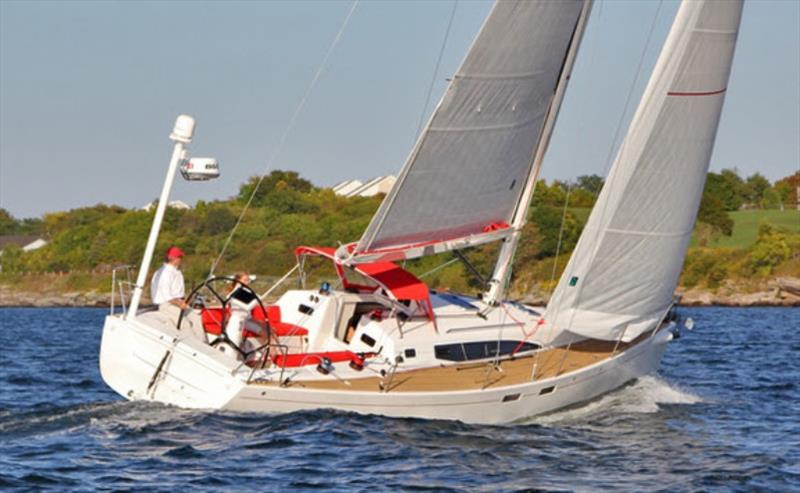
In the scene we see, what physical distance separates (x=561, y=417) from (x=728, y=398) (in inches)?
166

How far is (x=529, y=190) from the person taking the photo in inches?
819

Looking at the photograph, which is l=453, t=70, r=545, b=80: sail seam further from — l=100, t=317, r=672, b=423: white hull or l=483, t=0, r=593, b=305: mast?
l=100, t=317, r=672, b=423: white hull

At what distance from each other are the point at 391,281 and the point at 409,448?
4131 mm

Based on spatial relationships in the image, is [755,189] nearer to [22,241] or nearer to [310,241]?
[310,241]

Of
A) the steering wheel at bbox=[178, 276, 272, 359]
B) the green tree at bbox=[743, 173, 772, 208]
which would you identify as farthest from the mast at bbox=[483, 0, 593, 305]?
the green tree at bbox=[743, 173, 772, 208]

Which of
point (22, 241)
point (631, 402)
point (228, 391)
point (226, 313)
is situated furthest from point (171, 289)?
point (22, 241)

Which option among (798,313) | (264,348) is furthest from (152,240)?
(798,313)

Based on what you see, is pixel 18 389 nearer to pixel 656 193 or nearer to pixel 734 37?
pixel 656 193


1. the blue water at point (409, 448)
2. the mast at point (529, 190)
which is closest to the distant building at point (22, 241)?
the blue water at point (409, 448)

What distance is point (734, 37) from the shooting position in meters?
20.0

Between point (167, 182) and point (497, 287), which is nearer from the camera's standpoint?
point (167, 182)

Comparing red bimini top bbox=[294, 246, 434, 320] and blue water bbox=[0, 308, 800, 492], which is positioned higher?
red bimini top bbox=[294, 246, 434, 320]

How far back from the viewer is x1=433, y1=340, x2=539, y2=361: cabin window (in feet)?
62.6

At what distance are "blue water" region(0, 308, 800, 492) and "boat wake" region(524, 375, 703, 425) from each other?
34 millimetres
